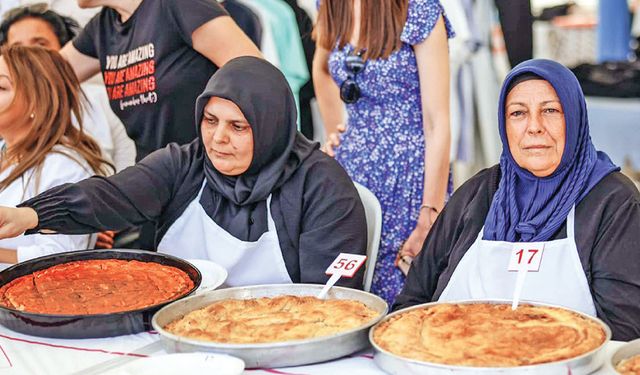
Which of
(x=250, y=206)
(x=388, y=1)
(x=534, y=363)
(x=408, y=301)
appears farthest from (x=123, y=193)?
(x=534, y=363)

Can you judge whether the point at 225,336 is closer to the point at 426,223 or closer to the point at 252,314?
the point at 252,314

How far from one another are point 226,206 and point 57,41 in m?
1.56

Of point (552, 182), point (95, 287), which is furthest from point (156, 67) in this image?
point (552, 182)

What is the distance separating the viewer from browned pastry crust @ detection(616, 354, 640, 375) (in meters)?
1.37

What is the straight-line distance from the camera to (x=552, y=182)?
6.35 ft

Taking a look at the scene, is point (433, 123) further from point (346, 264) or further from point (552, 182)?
point (346, 264)

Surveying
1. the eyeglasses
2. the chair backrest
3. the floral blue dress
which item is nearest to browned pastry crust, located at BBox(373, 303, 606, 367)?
the chair backrest

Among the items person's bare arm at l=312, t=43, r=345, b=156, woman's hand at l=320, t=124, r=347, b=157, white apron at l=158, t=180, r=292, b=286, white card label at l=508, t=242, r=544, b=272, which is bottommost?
white apron at l=158, t=180, r=292, b=286

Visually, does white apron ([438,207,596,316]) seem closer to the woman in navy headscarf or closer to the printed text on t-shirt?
the woman in navy headscarf

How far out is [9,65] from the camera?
2.77 m

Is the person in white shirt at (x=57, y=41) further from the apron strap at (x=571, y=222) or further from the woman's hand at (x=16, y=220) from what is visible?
the apron strap at (x=571, y=222)

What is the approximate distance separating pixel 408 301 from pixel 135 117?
123cm

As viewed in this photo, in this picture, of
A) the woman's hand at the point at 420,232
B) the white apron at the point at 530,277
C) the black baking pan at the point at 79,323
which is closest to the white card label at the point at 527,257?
the white apron at the point at 530,277

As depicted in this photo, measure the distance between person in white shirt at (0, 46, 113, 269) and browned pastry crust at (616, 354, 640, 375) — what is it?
1.75m
